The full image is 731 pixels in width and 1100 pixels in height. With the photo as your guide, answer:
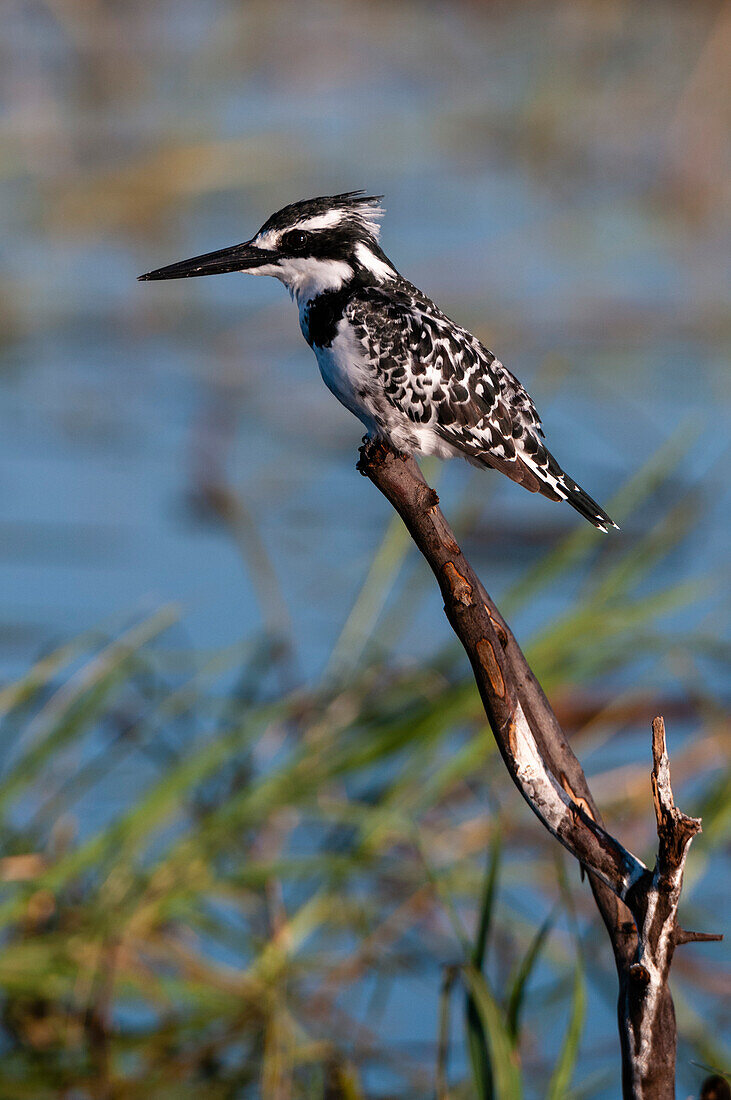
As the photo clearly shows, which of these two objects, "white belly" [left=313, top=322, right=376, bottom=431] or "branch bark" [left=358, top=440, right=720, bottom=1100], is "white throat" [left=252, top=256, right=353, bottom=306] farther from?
"branch bark" [left=358, top=440, right=720, bottom=1100]

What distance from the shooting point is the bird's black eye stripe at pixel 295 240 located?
3.14 m

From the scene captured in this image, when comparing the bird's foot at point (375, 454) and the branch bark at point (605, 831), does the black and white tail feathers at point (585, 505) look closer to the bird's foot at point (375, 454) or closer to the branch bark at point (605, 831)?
the bird's foot at point (375, 454)

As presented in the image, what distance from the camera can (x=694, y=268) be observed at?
36.8 feet

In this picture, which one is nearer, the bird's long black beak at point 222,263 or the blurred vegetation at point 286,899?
the bird's long black beak at point 222,263

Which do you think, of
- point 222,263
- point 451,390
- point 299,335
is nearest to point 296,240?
point 222,263

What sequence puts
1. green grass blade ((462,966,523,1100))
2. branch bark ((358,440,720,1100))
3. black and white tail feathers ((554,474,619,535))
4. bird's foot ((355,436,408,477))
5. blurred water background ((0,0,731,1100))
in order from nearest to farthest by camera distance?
1. branch bark ((358,440,720,1100))
2. green grass blade ((462,966,523,1100))
3. bird's foot ((355,436,408,477))
4. black and white tail feathers ((554,474,619,535))
5. blurred water background ((0,0,731,1100))

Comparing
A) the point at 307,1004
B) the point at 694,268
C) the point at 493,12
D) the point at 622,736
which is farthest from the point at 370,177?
the point at 307,1004

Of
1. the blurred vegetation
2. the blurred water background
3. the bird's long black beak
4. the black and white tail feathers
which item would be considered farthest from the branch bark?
the blurred water background

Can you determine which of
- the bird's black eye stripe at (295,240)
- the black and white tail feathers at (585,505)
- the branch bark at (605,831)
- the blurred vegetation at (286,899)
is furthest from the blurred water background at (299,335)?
the branch bark at (605,831)

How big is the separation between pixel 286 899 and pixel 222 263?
2.15 metres

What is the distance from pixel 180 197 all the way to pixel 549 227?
303 centimetres

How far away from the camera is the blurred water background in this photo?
5785mm

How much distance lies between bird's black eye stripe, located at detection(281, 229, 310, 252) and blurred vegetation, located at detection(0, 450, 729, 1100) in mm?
1209

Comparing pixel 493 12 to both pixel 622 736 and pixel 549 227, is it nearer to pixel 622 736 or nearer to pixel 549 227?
pixel 549 227
